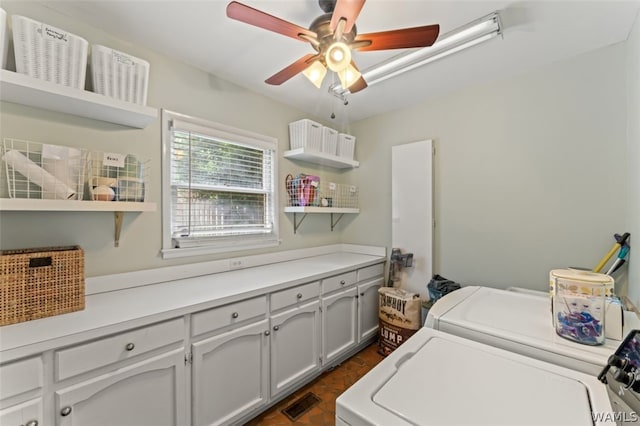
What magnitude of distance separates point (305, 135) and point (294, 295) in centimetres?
149

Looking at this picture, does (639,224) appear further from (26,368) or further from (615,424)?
(26,368)

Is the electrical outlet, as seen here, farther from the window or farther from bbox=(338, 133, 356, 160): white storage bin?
bbox=(338, 133, 356, 160): white storage bin

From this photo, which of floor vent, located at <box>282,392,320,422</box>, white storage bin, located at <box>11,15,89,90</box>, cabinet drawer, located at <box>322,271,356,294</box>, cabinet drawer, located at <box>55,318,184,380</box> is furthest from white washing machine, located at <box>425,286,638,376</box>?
white storage bin, located at <box>11,15,89,90</box>

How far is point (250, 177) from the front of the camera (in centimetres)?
241

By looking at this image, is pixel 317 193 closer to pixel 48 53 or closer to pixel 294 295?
pixel 294 295

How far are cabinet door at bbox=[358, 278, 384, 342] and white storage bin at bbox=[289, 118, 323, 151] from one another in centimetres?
146

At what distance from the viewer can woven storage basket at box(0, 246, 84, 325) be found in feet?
3.69

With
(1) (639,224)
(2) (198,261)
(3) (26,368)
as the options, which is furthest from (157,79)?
(1) (639,224)

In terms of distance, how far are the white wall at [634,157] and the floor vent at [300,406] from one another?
2.02 m

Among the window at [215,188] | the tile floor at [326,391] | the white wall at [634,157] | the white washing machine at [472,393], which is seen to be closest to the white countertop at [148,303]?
the window at [215,188]

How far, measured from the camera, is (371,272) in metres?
2.71

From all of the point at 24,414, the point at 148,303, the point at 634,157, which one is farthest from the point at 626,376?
the point at 24,414

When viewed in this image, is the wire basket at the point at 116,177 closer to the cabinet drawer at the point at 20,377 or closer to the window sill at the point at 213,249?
the window sill at the point at 213,249

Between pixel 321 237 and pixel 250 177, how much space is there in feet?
3.64
